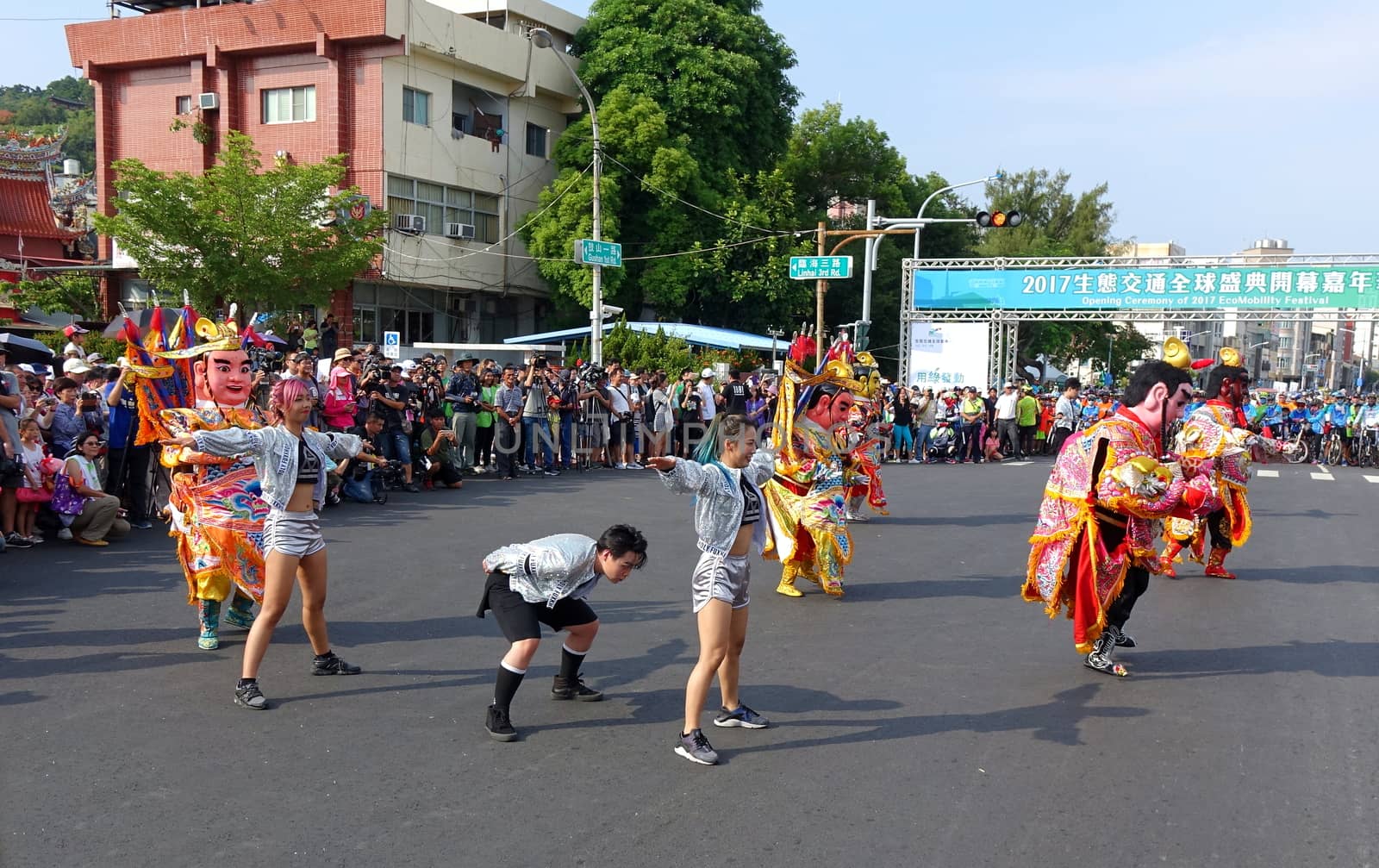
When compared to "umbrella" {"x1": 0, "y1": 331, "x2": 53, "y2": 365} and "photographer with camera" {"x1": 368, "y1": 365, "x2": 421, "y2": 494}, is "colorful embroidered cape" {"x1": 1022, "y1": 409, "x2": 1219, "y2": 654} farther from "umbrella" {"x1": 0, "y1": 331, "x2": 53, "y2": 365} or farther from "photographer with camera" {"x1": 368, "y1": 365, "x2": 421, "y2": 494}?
"umbrella" {"x1": 0, "y1": 331, "x2": 53, "y2": 365}

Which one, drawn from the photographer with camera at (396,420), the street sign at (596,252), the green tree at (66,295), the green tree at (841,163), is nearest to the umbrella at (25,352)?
the photographer with camera at (396,420)

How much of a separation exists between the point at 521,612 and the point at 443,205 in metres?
25.9

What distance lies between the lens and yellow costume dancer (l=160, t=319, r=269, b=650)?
6539 millimetres

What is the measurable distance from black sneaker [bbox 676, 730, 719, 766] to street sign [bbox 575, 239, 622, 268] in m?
16.2

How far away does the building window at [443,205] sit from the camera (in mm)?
28375

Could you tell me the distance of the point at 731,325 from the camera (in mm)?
34094

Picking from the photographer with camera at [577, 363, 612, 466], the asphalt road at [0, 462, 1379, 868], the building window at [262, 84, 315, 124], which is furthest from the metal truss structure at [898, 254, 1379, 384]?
the asphalt road at [0, 462, 1379, 868]

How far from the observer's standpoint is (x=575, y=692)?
226 inches

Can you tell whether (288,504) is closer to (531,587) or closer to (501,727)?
(531,587)

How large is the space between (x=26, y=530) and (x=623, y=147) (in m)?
22.2

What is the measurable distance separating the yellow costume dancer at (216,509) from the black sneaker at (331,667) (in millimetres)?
787

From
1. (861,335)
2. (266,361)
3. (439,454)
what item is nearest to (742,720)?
(439,454)

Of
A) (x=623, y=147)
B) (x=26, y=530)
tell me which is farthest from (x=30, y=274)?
(x=26, y=530)

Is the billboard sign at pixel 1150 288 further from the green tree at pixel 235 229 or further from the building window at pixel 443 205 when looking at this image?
the green tree at pixel 235 229
